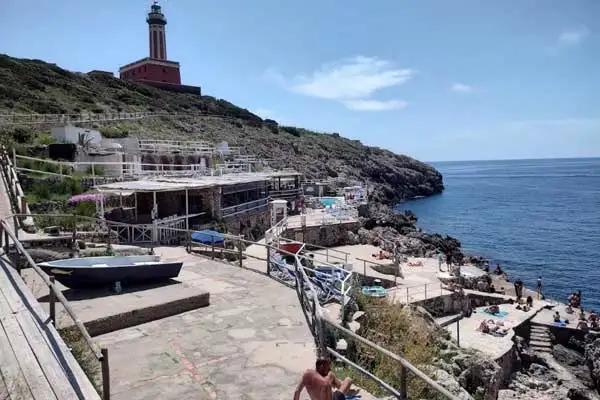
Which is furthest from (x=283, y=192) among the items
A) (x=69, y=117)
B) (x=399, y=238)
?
(x=69, y=117)

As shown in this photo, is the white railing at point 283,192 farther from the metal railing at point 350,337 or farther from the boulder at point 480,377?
the metal railing at point 350,337

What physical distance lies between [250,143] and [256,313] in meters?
65.5

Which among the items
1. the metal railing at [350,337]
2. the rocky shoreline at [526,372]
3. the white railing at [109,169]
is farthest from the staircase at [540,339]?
the white railing at [109,169]

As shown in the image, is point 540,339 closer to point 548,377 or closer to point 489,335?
point 548,377

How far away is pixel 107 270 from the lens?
9680 mm

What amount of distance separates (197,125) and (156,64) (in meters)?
23.0

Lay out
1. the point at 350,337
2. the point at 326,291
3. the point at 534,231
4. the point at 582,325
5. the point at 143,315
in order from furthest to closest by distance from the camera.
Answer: the point at 534,231 < the point at 582,325 < the point at 326,291 < the point at 143,315 < the point at 350,337

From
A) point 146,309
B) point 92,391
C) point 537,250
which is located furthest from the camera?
point 537,250

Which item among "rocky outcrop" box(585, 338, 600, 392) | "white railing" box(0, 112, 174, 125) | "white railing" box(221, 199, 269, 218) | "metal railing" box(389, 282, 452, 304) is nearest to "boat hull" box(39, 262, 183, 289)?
"metal railing" box(389, 282, 452, 304)

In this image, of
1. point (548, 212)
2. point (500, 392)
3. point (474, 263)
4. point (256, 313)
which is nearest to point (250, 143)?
point (474, 263)

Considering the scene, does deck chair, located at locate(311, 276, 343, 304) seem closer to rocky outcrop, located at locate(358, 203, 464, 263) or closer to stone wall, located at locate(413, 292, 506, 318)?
stone wall, located at locate(413, 292, 506, 318)

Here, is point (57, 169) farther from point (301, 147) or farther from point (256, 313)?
point (301, 147)

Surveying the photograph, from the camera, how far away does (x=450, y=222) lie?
65.4 meters

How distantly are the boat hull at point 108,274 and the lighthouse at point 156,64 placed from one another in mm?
78299
